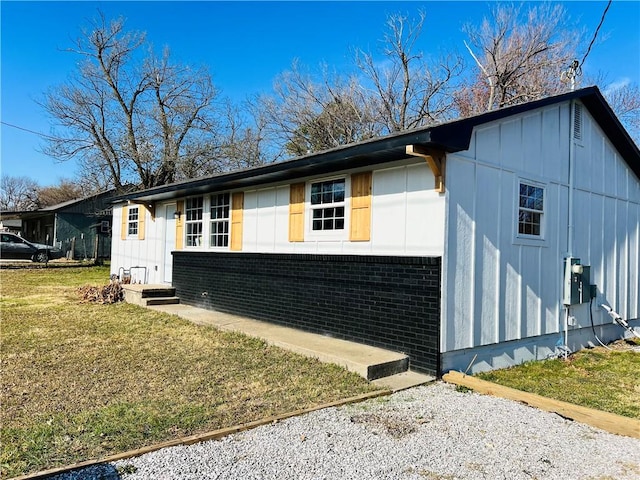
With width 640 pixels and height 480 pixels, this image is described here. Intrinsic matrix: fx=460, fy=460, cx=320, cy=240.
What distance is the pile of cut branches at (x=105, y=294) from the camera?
36.2 ft

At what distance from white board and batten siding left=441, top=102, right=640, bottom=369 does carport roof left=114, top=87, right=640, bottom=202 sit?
20 centimetres

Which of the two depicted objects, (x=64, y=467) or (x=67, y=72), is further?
(x=67, y=72)

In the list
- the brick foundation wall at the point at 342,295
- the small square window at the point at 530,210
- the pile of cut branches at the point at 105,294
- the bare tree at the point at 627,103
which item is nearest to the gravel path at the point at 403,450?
the brick foundation wall at the point at 342,295

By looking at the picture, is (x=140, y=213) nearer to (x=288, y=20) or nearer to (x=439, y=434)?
(x=288, y=20)

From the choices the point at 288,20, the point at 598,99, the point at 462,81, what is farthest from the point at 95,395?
the point at 462,81

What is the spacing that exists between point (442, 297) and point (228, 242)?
5251mm

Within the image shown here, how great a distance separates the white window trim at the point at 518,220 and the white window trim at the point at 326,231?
238 centimetres

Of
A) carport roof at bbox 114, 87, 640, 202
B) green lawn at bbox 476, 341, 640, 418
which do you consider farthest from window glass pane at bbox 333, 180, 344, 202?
green lawn at bbox 476, 341, 640, 418

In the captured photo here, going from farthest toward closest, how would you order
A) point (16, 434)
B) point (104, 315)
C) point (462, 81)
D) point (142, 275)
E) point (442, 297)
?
point (462, 81) → point (142, 275) → point (104, 315) → point (442, 297) → point (16, 434)

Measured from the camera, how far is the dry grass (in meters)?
3.44

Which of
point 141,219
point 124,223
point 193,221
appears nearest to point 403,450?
point 193,221

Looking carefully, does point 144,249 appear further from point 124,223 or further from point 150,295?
point 150,295

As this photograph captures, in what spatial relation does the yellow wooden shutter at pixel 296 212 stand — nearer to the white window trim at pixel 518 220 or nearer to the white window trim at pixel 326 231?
the white window trim at pixel 326 231

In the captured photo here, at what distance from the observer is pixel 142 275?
12891 mm
